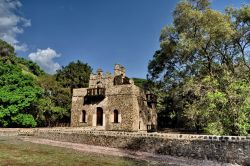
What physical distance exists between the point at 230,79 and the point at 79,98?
55.0 feet

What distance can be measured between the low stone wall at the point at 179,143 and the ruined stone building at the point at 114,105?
19.3ft

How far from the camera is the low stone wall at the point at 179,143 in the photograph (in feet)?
41.5

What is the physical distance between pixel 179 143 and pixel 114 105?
1158 cm

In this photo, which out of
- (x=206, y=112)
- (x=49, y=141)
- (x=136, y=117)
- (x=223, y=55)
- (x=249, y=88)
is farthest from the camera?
(x=136, y=117)

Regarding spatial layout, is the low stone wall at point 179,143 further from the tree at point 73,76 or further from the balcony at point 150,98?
the tree at point 73,76

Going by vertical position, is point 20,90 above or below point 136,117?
above

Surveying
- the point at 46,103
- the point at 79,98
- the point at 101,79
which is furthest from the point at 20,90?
the point at 101,79

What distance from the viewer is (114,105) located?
83.9 ft

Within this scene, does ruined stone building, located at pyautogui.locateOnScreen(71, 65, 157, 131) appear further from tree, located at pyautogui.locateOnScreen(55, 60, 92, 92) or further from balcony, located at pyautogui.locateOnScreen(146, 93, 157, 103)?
tree, located at pyautogui.locateOnScreen(55, 60, 92, 92)

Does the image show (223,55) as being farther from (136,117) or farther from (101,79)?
(101,79)

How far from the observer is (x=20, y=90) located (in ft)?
83.7

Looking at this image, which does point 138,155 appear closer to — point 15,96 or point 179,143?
point 179,143

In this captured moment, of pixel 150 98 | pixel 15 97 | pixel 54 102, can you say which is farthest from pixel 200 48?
pixel 54 102

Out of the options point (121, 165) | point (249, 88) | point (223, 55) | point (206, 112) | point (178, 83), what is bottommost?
point (121, 165)
